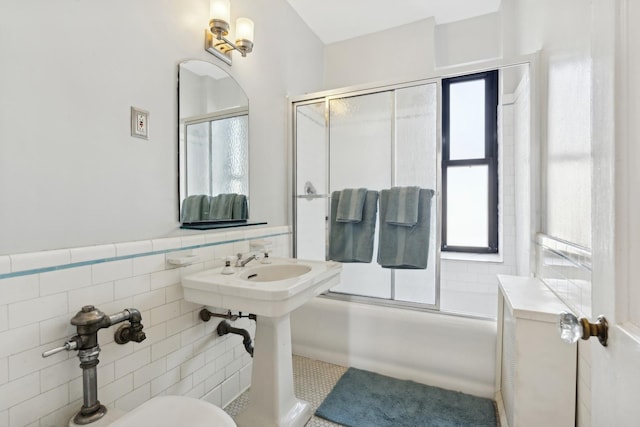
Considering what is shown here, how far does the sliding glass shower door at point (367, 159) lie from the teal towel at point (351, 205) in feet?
0.32

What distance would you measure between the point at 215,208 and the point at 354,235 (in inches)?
36.8

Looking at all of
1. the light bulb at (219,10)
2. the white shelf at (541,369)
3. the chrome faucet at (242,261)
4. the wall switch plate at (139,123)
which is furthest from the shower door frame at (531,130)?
the wall switch plate at (139,123)

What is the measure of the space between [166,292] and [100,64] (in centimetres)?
92

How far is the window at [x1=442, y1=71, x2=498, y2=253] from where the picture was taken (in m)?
2.57

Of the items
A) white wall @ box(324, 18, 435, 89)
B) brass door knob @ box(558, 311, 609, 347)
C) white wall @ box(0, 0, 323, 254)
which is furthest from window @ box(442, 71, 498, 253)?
brass door knob @ box(558, 311, 609, 347)

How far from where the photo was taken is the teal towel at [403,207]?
1.82 meters

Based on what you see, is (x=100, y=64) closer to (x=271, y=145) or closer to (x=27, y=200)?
Answer: (x=27, y=200)

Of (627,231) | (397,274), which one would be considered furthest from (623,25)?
(397,274)

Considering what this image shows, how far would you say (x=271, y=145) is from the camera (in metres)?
2.07

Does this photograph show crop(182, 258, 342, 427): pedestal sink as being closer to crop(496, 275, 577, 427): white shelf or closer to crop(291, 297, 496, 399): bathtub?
crop(291, 297, 496, 399): bathtub

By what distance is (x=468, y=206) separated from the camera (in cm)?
267

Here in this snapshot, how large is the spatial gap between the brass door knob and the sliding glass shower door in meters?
1.30

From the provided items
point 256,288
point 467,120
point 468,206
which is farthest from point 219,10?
point 468,206

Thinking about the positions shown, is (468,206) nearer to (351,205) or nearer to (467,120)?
(467,120)
